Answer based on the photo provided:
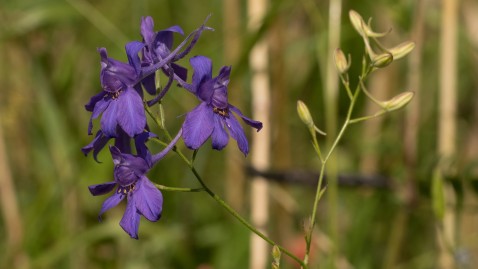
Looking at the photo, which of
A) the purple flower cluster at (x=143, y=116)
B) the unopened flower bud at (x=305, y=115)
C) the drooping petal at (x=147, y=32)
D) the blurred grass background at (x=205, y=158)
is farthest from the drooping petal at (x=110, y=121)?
the blurred grass background at (x=205, y=158)

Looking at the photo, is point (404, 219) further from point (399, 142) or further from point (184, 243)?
point (184, 243)

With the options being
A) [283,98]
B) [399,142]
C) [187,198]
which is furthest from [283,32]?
[187,198]

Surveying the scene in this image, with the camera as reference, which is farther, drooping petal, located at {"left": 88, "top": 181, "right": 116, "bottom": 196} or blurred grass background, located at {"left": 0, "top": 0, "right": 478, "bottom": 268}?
blurred grass background, located at {"left": 0, "top": 0, "right": 478, "bottom": 268}

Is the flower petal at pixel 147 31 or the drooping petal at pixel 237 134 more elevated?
the flower petal at pixel 147 31

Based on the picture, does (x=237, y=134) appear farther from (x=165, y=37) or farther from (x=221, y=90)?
(x=165, y=37)

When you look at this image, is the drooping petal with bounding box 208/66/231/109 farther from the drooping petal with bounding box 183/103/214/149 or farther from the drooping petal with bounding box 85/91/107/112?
the drooping petal with bounding box 85/91/107/112

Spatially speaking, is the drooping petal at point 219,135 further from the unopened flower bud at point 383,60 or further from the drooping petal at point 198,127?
the unopened flower bud at point 383,60

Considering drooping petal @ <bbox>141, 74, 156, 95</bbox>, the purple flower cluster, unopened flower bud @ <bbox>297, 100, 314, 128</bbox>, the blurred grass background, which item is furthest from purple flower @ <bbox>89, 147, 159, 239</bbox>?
the blurred grass background
